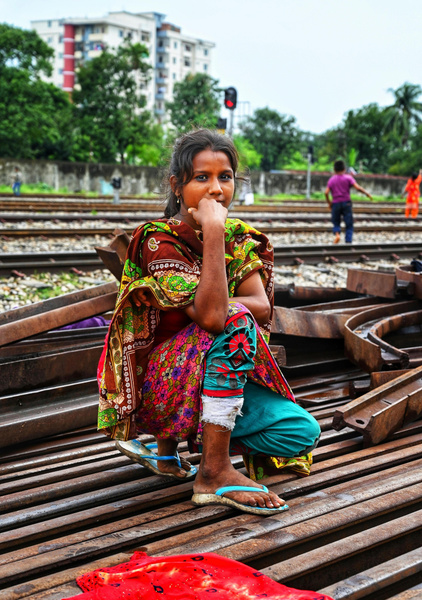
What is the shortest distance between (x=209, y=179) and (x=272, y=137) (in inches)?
2195

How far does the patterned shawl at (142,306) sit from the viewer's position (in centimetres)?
230

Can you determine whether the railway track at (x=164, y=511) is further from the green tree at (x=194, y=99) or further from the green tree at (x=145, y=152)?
the green tree at (x=194, y=99)

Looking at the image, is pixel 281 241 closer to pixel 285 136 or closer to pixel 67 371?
pixel 67 371

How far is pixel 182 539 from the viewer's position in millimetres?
2029

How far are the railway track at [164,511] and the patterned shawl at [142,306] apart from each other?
0.31 m

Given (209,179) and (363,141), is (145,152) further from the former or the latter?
(209,179)

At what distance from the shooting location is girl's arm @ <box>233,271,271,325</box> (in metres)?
2.41

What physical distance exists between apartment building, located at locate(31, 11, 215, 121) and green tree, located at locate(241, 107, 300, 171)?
31.7m

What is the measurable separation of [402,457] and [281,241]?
10317 mm

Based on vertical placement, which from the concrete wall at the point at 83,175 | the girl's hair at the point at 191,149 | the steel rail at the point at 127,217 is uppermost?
the concrete wall at the point at 83,175

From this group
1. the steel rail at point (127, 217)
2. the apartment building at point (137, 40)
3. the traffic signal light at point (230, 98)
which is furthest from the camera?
the apartment building at point (137, 40)

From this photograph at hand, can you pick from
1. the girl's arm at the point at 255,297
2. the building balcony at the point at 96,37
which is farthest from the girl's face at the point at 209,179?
the building balcony at the point at 96,37

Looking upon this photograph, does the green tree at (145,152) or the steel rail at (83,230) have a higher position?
the green tree at (145,152)

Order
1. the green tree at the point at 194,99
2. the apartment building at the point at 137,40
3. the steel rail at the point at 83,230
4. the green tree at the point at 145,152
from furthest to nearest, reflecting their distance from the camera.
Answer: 1. the apartment building at the point at 137,40
2. the green tree at the point at 194,99
3. the green tree at the point at 145,152
4. the steel rail at the point at 83,230
